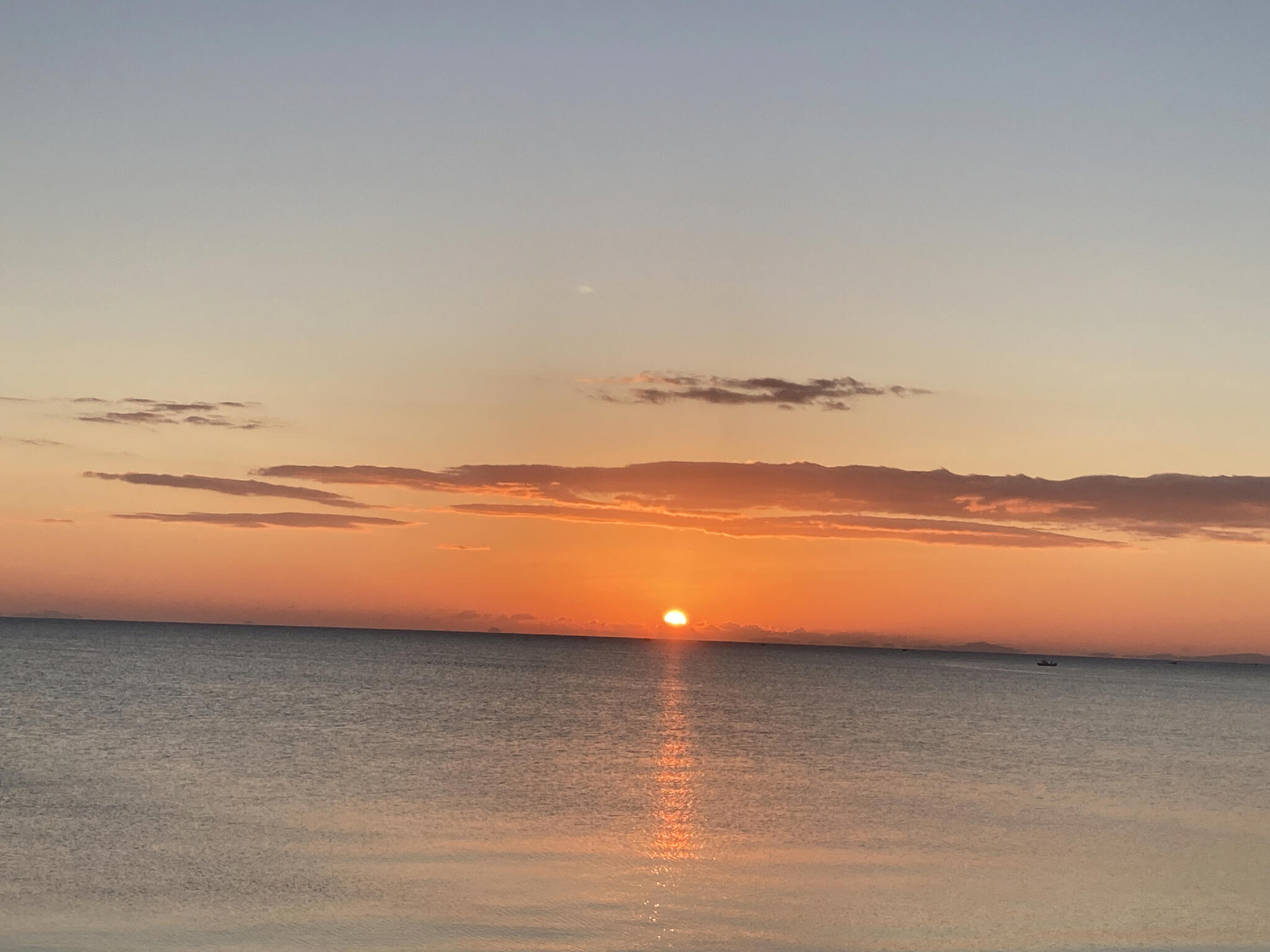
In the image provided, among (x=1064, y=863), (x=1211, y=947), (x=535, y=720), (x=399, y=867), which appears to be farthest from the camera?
(x=535, y=720)

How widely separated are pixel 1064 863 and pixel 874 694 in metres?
89.1

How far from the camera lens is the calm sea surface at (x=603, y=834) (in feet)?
68.2

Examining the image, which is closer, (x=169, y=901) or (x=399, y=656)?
(x=169, y=901)

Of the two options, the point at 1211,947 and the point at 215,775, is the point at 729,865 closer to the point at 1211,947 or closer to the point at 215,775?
the point at 1211,947

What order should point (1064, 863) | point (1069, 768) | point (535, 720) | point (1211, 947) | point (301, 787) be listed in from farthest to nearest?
point (535, 720) < point (1069, 768) < point (301, 787) < point (1064, 863) < point (1211, 947)

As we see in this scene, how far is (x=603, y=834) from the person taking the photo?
29266 millimetres

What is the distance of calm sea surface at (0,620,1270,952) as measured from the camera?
818 inches

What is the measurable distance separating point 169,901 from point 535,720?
148 ft

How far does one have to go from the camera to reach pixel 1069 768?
4922 centimetres

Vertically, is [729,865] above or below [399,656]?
above

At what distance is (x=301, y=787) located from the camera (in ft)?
117

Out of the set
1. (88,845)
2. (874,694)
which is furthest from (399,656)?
(88,845)

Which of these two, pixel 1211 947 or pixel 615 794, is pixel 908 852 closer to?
pixel 1211 947

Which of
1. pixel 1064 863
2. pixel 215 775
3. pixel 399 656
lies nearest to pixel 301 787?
pixel 215 775
